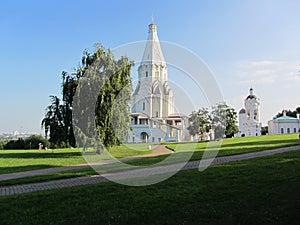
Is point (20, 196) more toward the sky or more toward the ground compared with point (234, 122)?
more toward the ground

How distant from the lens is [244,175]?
10.6 meters

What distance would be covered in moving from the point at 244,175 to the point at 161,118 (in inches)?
2532

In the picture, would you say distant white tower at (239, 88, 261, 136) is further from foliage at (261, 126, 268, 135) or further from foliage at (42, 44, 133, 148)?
foliage at (42, 44, 133, 148)

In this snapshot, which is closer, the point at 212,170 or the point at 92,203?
the point at 92,203

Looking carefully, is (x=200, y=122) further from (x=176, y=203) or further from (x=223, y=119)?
(x=176, y=203)

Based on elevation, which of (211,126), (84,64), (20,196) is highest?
(84,64)

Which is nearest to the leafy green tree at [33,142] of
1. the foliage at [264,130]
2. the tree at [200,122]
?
the tree at [200,122]

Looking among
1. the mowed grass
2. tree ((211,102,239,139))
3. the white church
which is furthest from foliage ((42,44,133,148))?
the white church

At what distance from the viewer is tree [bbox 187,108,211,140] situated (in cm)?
4854

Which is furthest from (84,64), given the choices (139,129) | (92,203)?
(139,129)

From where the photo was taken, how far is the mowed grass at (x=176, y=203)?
666 cm

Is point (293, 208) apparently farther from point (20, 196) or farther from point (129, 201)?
point (20, 196)

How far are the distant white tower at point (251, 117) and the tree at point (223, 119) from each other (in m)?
33.9

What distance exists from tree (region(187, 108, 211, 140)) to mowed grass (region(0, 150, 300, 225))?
1494 inches
